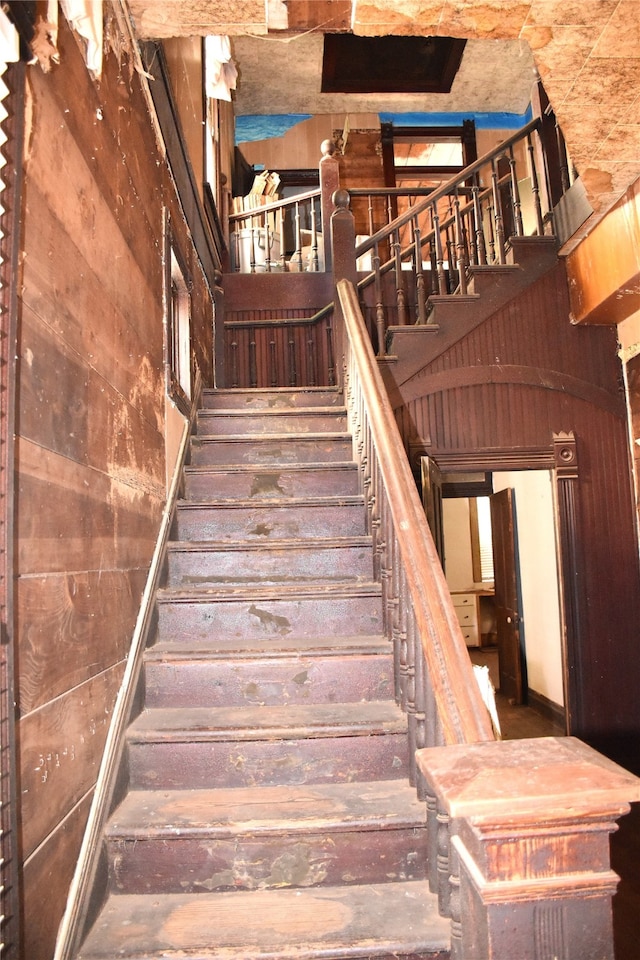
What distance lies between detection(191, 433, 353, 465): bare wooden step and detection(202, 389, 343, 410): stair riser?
0.50m

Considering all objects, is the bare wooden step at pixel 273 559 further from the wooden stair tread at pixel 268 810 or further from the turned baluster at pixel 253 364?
the turned baluster at pixel 253 364

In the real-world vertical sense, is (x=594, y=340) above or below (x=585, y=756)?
above

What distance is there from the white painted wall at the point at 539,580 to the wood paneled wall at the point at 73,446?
3556 mm

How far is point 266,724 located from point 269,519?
110 centimetres

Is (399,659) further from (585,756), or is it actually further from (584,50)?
(584,50)

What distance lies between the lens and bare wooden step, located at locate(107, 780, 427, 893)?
1.74 meters

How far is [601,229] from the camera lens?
136 inches

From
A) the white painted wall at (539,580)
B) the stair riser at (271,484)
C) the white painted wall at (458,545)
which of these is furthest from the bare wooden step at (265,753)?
the white painted wall at (458,545)

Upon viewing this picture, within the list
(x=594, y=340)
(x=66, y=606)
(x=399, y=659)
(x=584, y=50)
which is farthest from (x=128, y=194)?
(x=594, y=340)

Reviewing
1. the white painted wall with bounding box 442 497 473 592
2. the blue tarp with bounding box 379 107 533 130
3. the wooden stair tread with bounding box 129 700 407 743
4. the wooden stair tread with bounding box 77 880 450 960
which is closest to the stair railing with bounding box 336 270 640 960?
the wooden stair tread with bounding box 77 880 450 960

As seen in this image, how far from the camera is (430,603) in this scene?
1.63 m

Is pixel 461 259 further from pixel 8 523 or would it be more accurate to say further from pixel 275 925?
pixel 275 925

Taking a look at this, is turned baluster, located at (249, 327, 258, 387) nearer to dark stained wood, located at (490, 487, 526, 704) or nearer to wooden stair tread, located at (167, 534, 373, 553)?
wooden stair tread, located at (167, 534, 373, 553)

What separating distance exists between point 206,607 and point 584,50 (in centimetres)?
237
